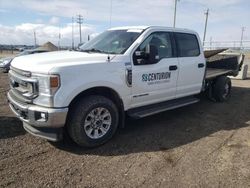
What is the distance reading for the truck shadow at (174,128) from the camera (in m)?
4.76

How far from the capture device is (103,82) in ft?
15.2

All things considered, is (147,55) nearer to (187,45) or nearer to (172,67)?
(172,67)

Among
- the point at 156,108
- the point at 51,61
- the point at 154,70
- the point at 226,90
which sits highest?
the point at 51,61

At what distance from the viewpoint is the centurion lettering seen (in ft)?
17.3

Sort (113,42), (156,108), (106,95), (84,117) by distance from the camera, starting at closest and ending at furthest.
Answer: (84,117) < (106,95) < (113,42) < (156,108)

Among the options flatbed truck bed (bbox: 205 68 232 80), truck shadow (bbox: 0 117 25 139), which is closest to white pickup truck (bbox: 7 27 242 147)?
truck shadow (bbox: 0 117 25 139)

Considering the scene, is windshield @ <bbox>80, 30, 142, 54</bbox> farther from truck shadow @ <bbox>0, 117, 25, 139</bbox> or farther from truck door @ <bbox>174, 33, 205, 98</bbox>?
truck shadow @ <bbox>0, 117, 25, 139</bbox>

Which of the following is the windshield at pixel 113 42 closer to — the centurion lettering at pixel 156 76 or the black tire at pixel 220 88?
the centurion lettering at pixel 156 76

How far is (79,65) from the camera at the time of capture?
434 centimetres

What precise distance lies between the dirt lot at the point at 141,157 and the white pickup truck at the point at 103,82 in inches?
13.0

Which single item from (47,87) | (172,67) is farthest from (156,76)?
(47,87)

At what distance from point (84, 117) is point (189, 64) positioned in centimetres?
293

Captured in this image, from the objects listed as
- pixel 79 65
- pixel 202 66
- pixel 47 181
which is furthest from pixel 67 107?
pixel 202 66

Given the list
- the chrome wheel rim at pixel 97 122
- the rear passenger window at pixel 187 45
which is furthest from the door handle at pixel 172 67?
the chrome wheel rim at pixel 97 122
